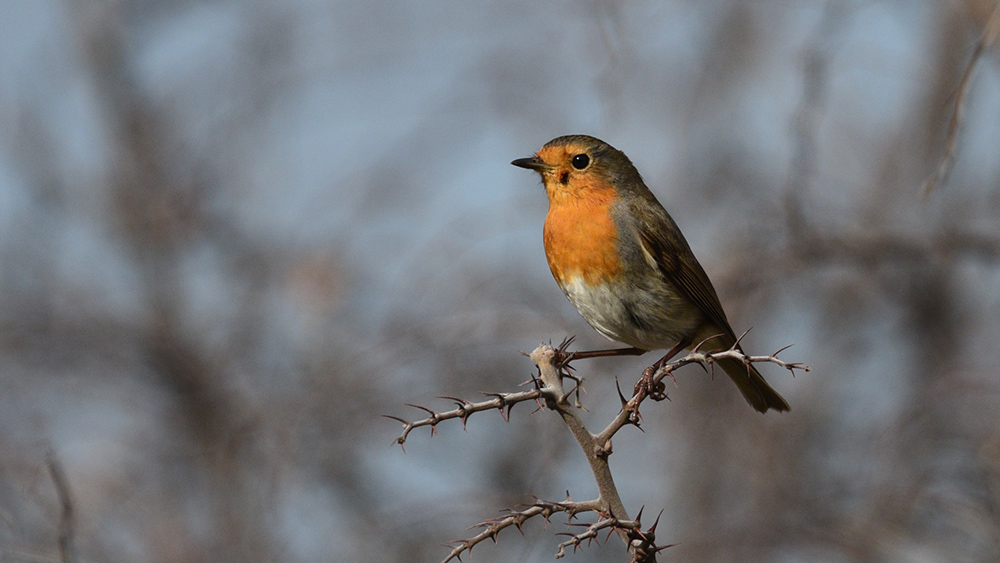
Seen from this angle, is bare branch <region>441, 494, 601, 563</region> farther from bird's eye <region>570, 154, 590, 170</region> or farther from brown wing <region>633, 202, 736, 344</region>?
bird's eye <region>570, 154, 590, 170</region>

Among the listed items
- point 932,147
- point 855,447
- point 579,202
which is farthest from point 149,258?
point 932,147

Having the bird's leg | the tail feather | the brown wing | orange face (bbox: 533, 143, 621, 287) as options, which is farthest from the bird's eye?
the tail feather

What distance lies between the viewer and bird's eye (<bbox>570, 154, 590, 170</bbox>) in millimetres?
4094

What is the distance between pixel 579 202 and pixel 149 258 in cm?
483

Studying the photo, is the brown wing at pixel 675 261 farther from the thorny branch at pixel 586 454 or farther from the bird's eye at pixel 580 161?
the thorny branch at pixel 586 454

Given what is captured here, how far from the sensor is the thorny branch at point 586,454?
6.98 ft

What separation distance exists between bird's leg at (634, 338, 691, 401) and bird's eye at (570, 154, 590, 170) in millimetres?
827

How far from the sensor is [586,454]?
230 cm

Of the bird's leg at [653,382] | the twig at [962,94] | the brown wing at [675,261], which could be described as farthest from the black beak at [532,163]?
the twig at [962,94]

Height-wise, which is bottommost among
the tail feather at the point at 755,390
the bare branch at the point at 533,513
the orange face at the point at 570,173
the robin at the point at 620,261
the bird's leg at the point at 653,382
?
the bare branch at the point at 533,513

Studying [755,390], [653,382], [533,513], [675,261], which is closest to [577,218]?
[675,261]

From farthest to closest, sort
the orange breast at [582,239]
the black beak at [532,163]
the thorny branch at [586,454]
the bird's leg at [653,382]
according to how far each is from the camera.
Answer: the black beak at [532,163]
the orange breast at [582,239]
the bird's leg at [653,382]
the thorny branch at [586,454]

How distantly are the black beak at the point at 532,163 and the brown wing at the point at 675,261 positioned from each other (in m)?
0.42

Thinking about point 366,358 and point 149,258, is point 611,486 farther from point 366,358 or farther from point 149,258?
point 149,258
